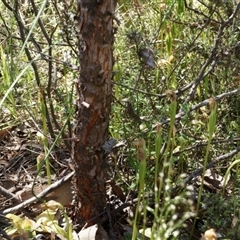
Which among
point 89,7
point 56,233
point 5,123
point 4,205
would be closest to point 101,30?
point 89,7

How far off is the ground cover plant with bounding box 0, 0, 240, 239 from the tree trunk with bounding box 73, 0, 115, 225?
0.04 meters

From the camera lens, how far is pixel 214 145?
1.77 metres

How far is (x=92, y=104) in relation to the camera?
1.42 metres

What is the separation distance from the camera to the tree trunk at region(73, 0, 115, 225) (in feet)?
4.35

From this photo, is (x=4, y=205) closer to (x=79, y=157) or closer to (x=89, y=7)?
(x=79, y=157)

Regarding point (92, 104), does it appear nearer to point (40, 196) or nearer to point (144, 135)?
point (144, 135)

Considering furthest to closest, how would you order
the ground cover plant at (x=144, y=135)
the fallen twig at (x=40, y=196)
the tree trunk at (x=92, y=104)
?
the fallen twig at (x=40, y=196) → the ground cover plant at (x=144, y=135) → the tree trunk at (x=92, y=104)

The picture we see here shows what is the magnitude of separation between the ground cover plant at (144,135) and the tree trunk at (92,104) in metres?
0.04

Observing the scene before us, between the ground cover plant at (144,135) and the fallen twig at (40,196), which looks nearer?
the ground cover plant at (144,135)

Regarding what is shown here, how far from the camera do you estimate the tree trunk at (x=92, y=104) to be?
1325 mm

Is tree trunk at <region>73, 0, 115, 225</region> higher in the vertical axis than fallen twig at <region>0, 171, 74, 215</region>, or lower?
higher

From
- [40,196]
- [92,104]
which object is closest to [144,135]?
[92,104]

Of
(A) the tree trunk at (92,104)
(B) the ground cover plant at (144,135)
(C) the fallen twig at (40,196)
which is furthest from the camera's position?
(C) the fallen twig at (40,196)

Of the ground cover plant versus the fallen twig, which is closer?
the ground cover plant
